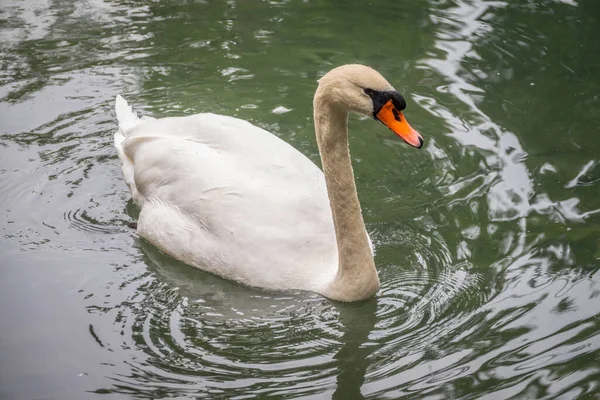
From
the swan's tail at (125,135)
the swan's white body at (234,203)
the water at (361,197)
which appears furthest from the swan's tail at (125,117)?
the swan's white body at (234,203)

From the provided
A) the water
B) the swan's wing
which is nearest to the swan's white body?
the swan's wing

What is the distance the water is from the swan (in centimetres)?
17

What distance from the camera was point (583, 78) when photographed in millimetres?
8633

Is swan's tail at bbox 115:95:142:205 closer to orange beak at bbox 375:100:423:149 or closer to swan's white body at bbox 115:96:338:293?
swan's white body at bbox 115:96:338:293

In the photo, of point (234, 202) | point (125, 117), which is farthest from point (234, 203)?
point (125, 117)

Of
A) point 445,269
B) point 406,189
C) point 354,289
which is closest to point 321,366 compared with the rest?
point 354,289

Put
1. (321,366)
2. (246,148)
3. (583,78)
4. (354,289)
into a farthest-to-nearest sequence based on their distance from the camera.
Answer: (583,78), (246,148), (354,289), (321,366)

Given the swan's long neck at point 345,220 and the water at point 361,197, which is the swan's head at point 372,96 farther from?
the water at point 361,197

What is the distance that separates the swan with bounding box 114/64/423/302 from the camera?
5.34 m

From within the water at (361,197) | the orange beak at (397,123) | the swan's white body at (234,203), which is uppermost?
the orange beak at (397,123)

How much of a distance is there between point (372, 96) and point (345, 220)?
35.1 inches

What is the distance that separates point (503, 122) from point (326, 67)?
206 cm

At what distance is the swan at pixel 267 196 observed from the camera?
534 cm

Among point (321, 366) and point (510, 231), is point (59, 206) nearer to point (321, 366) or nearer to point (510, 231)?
point (321, 366)
